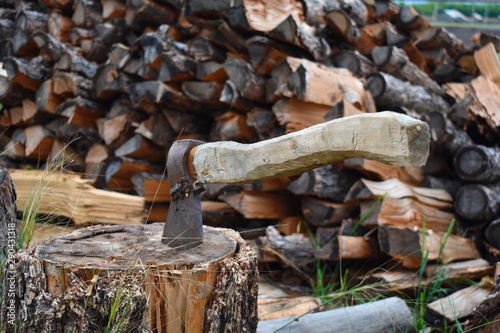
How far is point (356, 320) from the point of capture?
2020 mm

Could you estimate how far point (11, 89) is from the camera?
4.13 meters

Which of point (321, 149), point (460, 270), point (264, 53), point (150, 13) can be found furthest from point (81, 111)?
point (460, 270)

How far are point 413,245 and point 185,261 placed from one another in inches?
58.1

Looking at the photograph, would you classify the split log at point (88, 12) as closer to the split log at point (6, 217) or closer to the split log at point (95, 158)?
the split log at point (95, 158)

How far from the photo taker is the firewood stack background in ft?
9.12

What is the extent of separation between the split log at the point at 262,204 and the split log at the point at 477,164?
44.9 inches

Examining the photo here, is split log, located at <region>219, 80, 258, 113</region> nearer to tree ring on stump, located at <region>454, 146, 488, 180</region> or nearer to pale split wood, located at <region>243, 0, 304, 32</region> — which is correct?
pale split wood, located at <region>243, 0, 304, 32</region>

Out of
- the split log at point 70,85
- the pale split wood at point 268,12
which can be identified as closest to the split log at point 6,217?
the pale split wood at point 268,12

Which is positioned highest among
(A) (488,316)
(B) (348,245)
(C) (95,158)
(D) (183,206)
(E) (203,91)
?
(D) (183,206)

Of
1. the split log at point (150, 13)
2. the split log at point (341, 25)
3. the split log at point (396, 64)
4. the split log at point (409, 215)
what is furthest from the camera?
the split log at point (150, 13)

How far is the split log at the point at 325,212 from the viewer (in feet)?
9.42

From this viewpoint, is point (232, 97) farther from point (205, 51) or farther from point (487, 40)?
point (487, 40)

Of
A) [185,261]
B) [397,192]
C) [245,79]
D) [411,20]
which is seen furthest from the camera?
[411,20]

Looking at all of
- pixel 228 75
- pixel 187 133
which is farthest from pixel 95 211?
pixel 228 75
